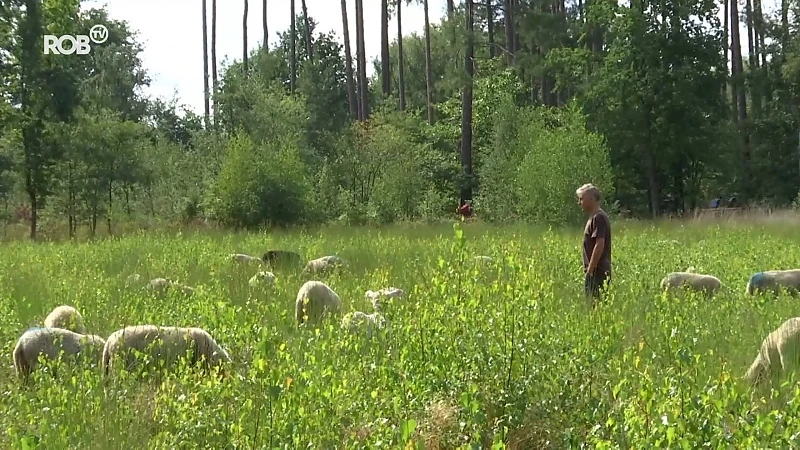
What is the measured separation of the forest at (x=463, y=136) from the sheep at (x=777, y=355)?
61.5ft

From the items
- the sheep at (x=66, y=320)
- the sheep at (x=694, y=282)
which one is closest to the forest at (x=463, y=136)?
the sheep at (x=694, y=282)

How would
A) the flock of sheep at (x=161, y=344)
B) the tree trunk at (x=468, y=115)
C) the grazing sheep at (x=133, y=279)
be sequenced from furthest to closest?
the tree trunk at (x=468, y=115), the grazing sheep at (x=133, y=279), the flock of sheep at (x=161, y=344)

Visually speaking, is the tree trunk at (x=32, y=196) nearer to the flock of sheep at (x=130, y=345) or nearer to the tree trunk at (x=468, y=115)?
the tree trunk at (x=468, y=115)

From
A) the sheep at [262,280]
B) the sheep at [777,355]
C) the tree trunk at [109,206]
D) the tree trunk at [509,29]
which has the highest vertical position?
the tree trunk at [509,29]

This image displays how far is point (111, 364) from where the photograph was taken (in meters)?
5.92

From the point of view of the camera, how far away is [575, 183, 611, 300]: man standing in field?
8.48 meters

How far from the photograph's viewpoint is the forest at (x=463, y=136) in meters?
26.9

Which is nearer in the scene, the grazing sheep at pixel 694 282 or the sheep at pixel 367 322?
the sheep at pixel 367 322

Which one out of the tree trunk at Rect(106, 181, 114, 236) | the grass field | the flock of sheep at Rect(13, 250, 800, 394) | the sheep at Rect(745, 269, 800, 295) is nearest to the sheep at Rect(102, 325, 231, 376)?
the flock of sheep at Rect(13, 250, 800, 394)

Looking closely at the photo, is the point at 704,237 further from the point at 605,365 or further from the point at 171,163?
the point at 171,163

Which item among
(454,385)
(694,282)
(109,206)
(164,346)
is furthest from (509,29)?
(454,385)

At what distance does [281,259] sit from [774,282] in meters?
8.30

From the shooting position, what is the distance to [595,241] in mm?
8602

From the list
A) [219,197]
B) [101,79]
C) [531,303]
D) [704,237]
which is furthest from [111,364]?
[101,79]
